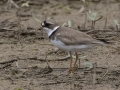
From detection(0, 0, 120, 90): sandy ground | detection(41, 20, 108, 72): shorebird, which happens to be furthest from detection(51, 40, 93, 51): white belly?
detection(0, 0, 120, 90): sandy ground

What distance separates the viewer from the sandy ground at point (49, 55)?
5.92 m

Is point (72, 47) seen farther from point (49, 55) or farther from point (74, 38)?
point (49, 55)

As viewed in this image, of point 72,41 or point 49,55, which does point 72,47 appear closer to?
point 72,41

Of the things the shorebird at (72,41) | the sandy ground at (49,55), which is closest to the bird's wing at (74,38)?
the shorebird at (72,41)

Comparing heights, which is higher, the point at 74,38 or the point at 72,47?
the point at 74,38

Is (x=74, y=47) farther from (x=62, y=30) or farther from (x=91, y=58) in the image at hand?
(x=91, y=58)

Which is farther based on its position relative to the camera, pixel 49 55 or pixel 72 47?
pixel 49 55

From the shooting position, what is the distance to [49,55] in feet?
23.6

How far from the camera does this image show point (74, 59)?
7.13m

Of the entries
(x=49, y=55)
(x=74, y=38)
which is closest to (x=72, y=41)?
(x=74, y=38)

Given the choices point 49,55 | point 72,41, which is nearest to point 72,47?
point 72,41

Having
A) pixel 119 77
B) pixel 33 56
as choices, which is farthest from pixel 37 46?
pixel 119 77

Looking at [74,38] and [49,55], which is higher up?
[74,38]

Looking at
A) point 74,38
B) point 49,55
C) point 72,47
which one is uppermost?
point 74,38
